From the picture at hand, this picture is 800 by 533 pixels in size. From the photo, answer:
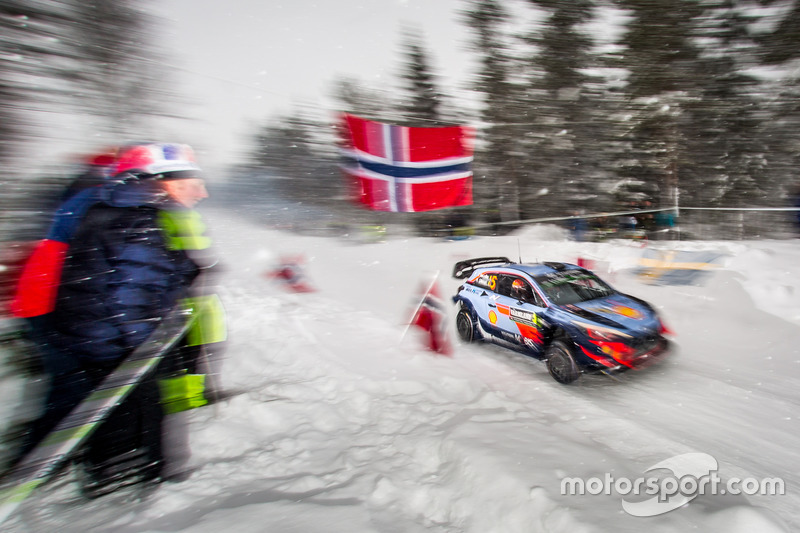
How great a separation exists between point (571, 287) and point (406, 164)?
360 cm

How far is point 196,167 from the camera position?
9.09 ft

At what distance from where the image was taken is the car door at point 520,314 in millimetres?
5105

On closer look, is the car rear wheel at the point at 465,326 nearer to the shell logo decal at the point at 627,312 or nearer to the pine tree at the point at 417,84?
the shell logo decal at the point at 627,312

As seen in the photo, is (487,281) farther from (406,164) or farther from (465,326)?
(406,164)

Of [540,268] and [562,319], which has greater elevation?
[540,268]

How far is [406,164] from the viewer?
23.7 feet

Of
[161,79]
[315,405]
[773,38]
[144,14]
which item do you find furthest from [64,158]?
[773,38]

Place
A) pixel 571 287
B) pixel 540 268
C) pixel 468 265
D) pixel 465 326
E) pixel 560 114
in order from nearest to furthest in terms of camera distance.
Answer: pixel 571 287, pixel 540 268, pixel 465 326, pixel 468 265, pixel 560 114

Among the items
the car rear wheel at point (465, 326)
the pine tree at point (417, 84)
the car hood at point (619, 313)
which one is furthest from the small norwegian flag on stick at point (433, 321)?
the pine tree at point (417, 84)

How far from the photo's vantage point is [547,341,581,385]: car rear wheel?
464cm

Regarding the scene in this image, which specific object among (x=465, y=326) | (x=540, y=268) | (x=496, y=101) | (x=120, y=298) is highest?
(x=496, y=101)

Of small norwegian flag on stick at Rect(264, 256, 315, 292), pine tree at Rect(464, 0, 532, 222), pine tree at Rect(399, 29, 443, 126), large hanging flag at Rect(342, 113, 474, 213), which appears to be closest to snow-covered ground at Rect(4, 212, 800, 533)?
large hanging flag at Rect(342, 113, 474, 213)


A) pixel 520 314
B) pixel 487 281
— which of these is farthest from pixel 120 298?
pixel 487 281

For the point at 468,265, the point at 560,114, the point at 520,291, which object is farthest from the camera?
the point at 560,114
